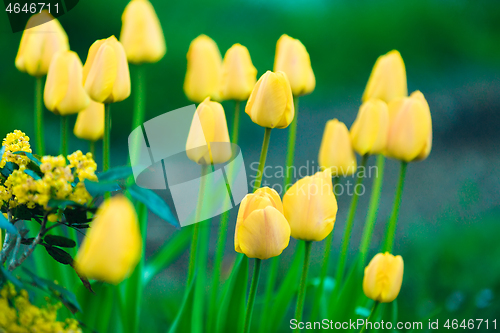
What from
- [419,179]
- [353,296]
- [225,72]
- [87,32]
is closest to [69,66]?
[225,72]

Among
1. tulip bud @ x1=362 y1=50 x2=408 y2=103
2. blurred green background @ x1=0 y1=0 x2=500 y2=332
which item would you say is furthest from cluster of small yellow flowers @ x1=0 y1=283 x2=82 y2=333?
blurred green background @ x1=0 y1=0 x2=500 y2=332

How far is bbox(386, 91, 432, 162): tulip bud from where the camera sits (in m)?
0.53

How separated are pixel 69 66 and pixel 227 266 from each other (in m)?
0.87

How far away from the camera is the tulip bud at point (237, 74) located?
58 centimetres

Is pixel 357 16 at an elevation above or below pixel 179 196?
above

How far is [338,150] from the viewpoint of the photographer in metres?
0.58

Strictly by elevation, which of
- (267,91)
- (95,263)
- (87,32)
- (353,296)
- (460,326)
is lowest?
(460,326)

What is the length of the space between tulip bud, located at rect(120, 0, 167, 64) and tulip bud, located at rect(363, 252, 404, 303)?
39cm

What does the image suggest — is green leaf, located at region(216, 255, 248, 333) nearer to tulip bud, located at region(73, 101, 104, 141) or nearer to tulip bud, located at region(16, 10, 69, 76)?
tulip bud, located at region(73, 101, 104, 141)

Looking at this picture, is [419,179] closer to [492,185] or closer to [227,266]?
[492,185]

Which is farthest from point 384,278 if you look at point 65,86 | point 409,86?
point 409,86

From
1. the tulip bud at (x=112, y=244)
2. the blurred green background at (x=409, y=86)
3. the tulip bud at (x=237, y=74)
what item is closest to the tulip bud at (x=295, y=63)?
the tulip bud at (x=237, y=74)

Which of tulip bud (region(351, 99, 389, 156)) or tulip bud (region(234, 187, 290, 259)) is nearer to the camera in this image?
tulip bud (region(234, 187, 290, 259))

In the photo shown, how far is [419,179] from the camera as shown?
68.8 inches
